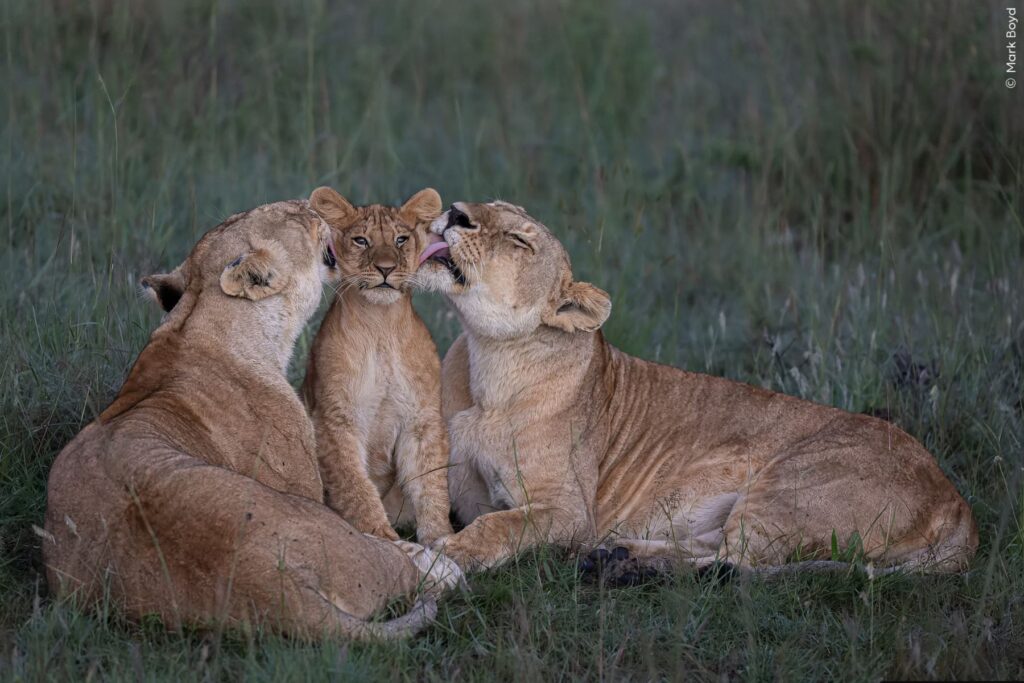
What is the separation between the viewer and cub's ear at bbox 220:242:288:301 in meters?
4.35

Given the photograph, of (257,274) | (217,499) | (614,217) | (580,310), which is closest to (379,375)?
(257,274)

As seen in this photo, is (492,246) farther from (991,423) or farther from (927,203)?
(927,203)

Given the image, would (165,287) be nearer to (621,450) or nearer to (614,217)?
(621,450)

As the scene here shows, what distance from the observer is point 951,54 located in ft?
26.1

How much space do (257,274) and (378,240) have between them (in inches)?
18.6

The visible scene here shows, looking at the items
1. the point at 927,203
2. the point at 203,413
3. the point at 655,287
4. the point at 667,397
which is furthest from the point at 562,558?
the point at 927,203

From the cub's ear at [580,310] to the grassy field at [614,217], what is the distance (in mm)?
863

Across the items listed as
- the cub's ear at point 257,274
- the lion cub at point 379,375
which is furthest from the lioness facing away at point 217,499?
the lion cub at point 379,375

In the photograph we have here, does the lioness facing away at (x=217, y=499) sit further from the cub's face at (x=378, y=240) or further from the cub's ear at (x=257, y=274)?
the cub's face at (x=378, y=240)

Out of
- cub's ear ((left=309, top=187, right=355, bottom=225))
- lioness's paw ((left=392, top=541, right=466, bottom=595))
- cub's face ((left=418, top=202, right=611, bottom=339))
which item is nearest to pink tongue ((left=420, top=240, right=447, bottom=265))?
cub's face ((left=418, top=202, right=611, bottom=339))

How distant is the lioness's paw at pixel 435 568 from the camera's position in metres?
4.02

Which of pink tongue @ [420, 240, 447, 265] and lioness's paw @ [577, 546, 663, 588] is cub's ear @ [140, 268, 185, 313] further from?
lioness's paw @ [577, 546, 663, 588]

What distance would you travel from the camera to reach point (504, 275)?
4.76 meters

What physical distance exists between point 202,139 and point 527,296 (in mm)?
3089
